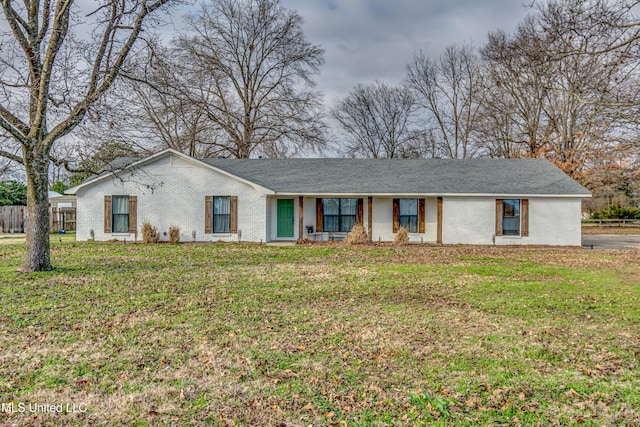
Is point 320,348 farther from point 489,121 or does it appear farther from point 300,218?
point 489,121

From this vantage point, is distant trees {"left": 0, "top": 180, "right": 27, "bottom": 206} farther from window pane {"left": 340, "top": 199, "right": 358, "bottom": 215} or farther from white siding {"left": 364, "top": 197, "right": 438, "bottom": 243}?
white siding {"left": 364, "top": 197, "right": 438, "bottom": 243}

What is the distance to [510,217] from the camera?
1811cm

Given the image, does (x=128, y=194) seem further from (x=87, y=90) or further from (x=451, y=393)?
(x=451, y=393)

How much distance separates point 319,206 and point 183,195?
597cm

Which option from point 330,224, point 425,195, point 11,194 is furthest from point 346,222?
point 11,194

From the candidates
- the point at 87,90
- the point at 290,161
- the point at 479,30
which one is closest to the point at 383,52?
the point at 479,30

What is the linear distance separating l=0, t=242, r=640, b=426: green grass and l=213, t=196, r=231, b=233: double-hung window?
779cm

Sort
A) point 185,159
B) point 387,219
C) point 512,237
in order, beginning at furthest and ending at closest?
point 387,219 < point 512,237 < point 185,159

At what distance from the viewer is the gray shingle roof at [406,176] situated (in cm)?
1806

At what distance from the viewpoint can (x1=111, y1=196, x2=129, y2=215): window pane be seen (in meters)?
17.8

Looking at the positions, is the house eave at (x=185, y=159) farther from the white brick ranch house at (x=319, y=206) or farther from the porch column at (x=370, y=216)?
the porch column at (x=370, y=216)

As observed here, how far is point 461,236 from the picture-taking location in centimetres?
1811

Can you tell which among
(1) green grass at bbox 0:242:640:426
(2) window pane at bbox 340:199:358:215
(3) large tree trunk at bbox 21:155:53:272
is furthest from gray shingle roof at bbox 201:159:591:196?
(3) large tree trunk at bbox 21:155:53:272

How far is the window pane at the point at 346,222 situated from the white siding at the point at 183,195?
3.68m
